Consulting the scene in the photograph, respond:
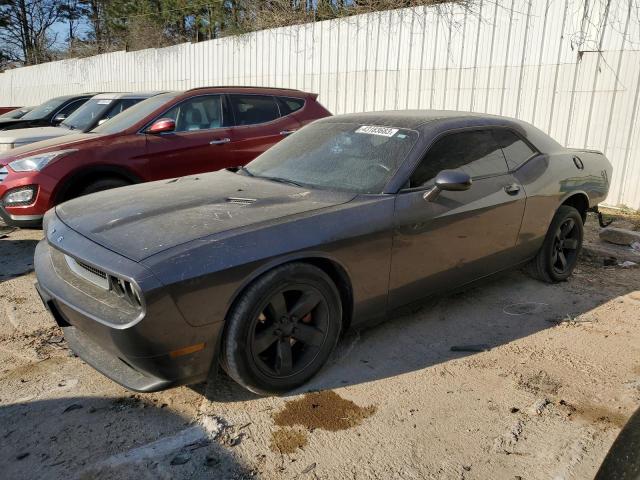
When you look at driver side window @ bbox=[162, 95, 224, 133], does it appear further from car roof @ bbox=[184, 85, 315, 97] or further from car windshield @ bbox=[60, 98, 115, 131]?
car windshield @ bbox=[60, 98, 115, 131]

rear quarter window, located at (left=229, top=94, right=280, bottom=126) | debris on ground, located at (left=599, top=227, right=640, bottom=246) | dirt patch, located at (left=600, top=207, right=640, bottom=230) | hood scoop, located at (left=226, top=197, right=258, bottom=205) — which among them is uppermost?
rear quarter window, located at (left=229, top=94, right=280, bottom=126)

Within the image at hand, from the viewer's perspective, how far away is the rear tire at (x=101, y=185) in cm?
557

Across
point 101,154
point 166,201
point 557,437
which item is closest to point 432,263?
point 557,437

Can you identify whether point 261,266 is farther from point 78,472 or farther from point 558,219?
point 558,219

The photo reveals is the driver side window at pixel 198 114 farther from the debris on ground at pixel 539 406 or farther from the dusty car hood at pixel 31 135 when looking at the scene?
the debris on ground at pixel 539 406

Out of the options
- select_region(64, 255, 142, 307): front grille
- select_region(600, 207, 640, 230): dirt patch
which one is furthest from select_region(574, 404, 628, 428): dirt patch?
select_region(600, 207, 640, 230): dirt patch

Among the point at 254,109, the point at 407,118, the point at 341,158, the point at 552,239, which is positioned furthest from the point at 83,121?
the point at 552,239

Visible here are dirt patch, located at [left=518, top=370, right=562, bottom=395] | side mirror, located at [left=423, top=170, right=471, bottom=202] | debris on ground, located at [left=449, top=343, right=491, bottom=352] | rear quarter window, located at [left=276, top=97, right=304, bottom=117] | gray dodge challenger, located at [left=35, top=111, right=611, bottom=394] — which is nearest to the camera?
gray dodge challenger, located at [left=35, top=111, right=611, bottom=394]

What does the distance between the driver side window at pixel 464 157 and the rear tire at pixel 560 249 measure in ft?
3.02

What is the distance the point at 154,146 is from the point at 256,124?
55.2 inches

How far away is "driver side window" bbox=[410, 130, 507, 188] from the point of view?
142 inches

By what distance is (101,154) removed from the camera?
18.5 feet

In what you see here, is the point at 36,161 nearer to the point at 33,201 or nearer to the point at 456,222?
the point at 33,201

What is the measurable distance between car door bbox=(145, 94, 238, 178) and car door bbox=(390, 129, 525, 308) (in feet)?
11.0
